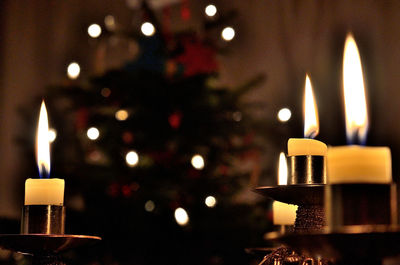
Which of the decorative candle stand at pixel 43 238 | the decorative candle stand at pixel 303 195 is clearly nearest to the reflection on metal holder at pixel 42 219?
the decorative candle stand at pixel 43 238

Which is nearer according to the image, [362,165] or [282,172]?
[362,165]

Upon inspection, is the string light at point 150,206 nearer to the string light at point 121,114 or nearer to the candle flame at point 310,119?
the string light at point 121,114

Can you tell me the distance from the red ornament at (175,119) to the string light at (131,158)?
21 cm

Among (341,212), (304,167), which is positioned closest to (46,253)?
(304,167)

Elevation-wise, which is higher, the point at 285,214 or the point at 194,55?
the point at 194,55

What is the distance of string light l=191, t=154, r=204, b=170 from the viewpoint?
329 centimetres

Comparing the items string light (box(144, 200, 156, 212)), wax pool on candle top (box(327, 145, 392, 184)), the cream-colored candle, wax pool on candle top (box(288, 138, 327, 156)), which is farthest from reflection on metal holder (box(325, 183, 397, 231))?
string light (box(144, 200, 156, 212))

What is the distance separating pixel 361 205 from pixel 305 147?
0.32m

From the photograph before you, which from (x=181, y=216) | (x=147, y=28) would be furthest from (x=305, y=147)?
(x=147, y=28)

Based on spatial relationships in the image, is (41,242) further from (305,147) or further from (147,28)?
(147,28)

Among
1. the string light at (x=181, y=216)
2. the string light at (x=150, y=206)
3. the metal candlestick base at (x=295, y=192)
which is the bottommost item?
the metal candlestick base at (x=295, y=192)

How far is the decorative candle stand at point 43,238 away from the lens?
76 centimetres

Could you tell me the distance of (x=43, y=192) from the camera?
83 cm

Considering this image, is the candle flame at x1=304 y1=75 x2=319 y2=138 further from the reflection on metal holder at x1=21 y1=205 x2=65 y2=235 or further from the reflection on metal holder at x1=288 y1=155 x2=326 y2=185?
the reflection on metal holder at x1=21 y1=205 x2=65 y2=235
